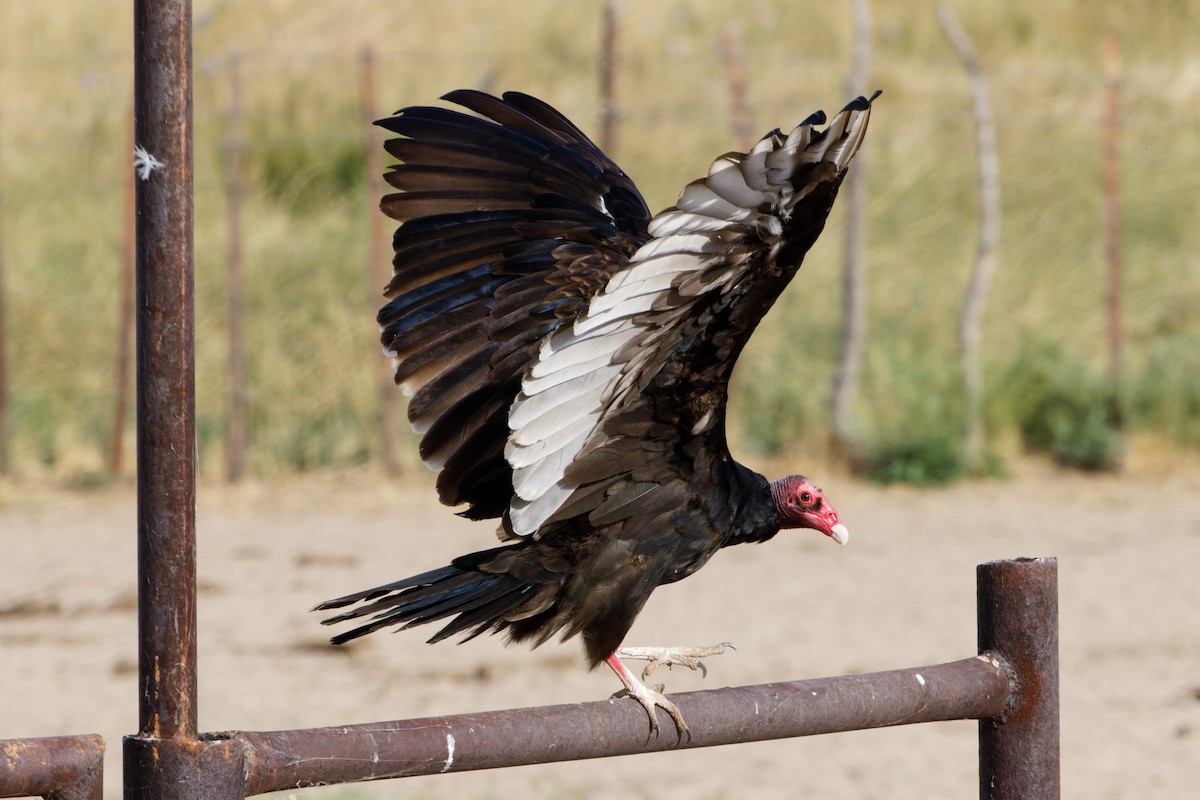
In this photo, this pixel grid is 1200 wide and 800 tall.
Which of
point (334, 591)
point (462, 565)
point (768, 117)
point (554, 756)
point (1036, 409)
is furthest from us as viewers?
point (768, 117)

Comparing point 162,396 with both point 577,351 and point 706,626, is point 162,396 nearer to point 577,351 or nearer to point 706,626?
point 577,351

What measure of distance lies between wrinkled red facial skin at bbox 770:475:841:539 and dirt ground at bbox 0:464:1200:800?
1.46m

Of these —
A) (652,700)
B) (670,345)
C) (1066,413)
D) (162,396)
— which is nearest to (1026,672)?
(652,700)

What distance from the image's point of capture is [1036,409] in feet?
29.2

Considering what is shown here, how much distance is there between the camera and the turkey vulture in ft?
7.67

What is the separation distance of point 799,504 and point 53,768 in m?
1.84

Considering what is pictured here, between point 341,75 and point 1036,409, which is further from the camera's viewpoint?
point 341,75

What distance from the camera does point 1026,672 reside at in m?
2.17

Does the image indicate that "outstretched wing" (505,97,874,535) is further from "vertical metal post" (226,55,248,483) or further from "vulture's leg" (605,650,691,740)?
"vertical metal post" (226,55,248,483)

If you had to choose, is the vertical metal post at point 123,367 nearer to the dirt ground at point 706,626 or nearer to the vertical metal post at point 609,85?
the dirt ground at point 706,626

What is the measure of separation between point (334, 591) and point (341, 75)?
8541mm

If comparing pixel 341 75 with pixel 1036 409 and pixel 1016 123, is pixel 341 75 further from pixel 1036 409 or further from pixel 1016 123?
pixel 1036 409

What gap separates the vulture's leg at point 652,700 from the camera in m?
2.12

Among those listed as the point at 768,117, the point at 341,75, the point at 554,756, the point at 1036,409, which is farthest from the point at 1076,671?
the point at 341,75
